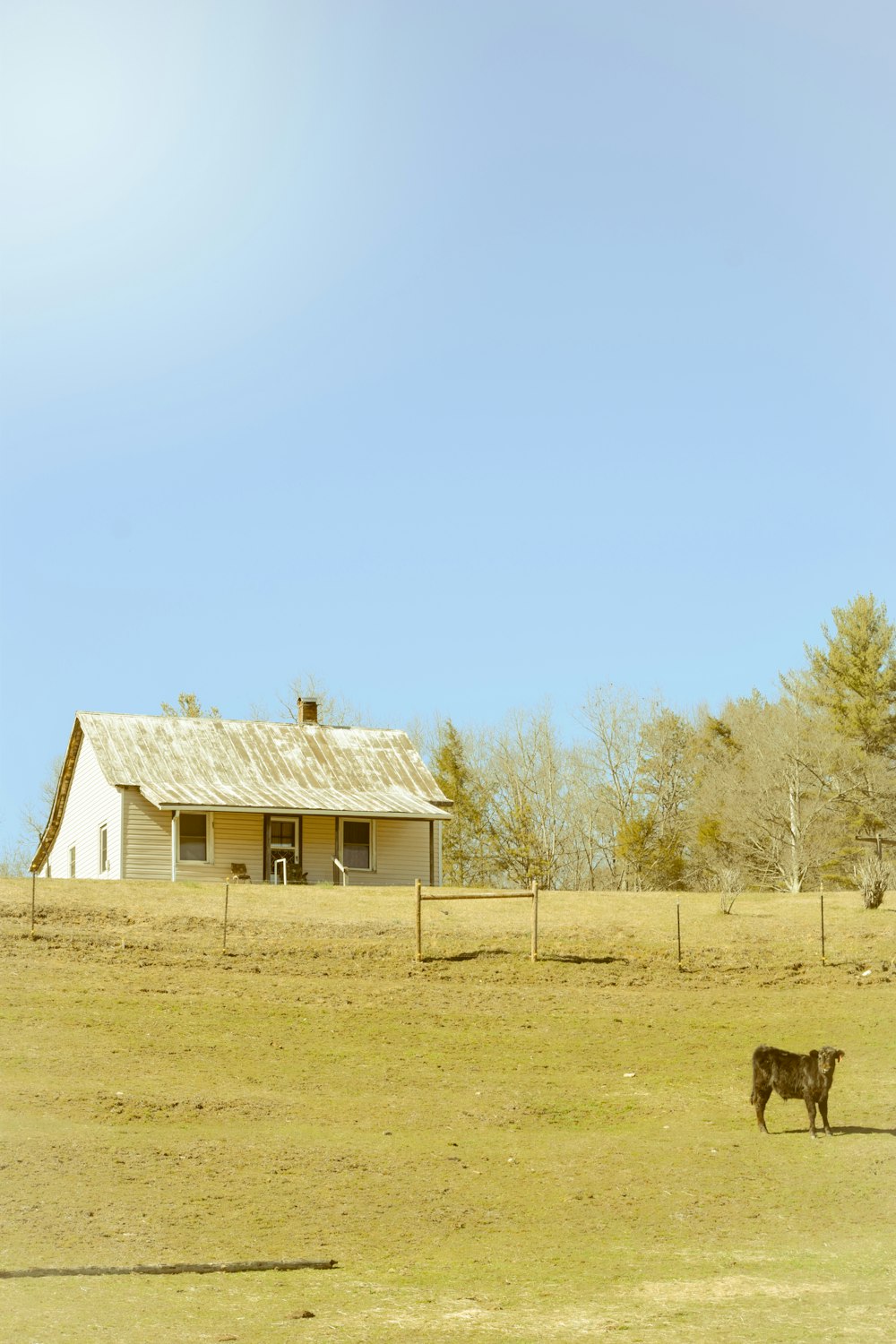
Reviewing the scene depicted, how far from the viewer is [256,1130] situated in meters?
16.8

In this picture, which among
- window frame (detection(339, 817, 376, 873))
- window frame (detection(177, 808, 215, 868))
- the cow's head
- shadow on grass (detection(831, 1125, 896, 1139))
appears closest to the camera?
the cow's head

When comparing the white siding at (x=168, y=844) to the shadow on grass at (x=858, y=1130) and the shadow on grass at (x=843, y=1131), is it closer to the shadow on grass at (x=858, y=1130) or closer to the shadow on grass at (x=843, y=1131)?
the shadow on grass at (x=843, y=1131)

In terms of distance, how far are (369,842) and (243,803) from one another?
4.67m

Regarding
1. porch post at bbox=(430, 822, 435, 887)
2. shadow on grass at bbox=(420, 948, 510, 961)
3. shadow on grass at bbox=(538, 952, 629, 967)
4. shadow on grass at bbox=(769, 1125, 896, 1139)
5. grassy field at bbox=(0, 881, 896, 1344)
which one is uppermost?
porch post at bbox=(430, 822, 435, 887)

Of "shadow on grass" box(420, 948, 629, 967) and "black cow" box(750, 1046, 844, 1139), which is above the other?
"shadow on grass" box(420, 948, 629, 967)

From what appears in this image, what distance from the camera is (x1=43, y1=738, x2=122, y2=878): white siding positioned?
134 feet

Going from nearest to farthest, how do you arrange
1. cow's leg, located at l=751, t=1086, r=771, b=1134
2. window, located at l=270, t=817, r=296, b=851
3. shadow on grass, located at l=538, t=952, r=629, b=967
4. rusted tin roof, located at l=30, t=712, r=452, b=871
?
cow's leg, located at l=751, t=1086, r=771, b=1134, shadow on grass, located at l=538, t=952, r=629, b=967, rusted tin roof, located at l=30, t=712, r=452, b=871, window, located at l=270, t=817, r=296, b=851

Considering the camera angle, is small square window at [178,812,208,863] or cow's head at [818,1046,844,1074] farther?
small square window at [178,812,208,863]

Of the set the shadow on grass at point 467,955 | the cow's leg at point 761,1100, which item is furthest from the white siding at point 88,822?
the cow's leg at point 761,1100

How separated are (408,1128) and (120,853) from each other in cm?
2377

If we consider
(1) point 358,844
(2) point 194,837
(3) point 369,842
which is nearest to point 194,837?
(2) point 194,837

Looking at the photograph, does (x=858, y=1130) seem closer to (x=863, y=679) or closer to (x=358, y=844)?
(x=358, y=844)

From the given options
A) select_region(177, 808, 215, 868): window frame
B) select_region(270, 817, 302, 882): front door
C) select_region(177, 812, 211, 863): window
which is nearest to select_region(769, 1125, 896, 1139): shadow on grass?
select_region(270, 817, 302, 882): front door

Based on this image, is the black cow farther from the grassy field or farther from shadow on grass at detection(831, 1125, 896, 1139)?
the grassy field
